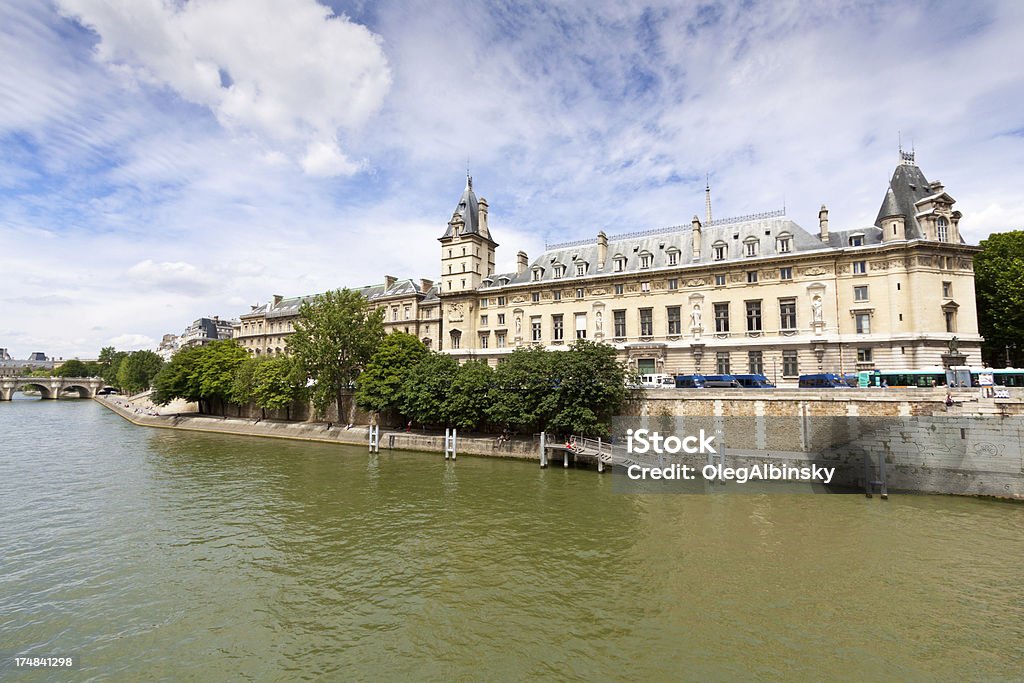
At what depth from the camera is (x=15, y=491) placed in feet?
91.8

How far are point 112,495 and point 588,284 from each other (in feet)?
141

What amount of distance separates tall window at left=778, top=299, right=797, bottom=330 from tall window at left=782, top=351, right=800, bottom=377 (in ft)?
7.74

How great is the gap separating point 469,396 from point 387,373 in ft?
37.9

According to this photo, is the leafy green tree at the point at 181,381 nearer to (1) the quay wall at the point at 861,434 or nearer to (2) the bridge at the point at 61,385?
(1) the quay wall at the point at 861,434

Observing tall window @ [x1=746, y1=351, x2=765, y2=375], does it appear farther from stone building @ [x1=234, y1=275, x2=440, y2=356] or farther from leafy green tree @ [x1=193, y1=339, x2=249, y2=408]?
leafy green tree @ [x1=193, y1=339, x2=249, y2=408]

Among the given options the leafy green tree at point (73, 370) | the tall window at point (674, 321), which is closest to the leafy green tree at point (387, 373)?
the tall window at point (674, 321)

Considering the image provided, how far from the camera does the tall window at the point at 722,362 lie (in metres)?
45.6

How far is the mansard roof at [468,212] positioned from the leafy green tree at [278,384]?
2496cm

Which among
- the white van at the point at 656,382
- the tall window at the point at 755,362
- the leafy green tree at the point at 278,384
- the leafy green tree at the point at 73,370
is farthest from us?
the leafy green tree at the point at 73,370

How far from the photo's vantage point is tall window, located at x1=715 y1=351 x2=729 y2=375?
4559cm

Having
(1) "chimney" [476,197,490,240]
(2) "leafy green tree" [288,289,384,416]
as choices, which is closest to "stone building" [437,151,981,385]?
(1) "chimney" [476,197,490,240]

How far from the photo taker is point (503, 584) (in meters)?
16.6

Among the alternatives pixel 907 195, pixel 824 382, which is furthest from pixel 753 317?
pixel 907 195

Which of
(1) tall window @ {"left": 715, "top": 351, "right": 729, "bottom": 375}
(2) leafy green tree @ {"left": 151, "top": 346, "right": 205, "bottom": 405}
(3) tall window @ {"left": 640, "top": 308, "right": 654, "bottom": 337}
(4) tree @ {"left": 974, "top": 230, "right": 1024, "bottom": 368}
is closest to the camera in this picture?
(4) tree @ {"left": 974, "top": 230, "right": 1024, "bottom": 368}
